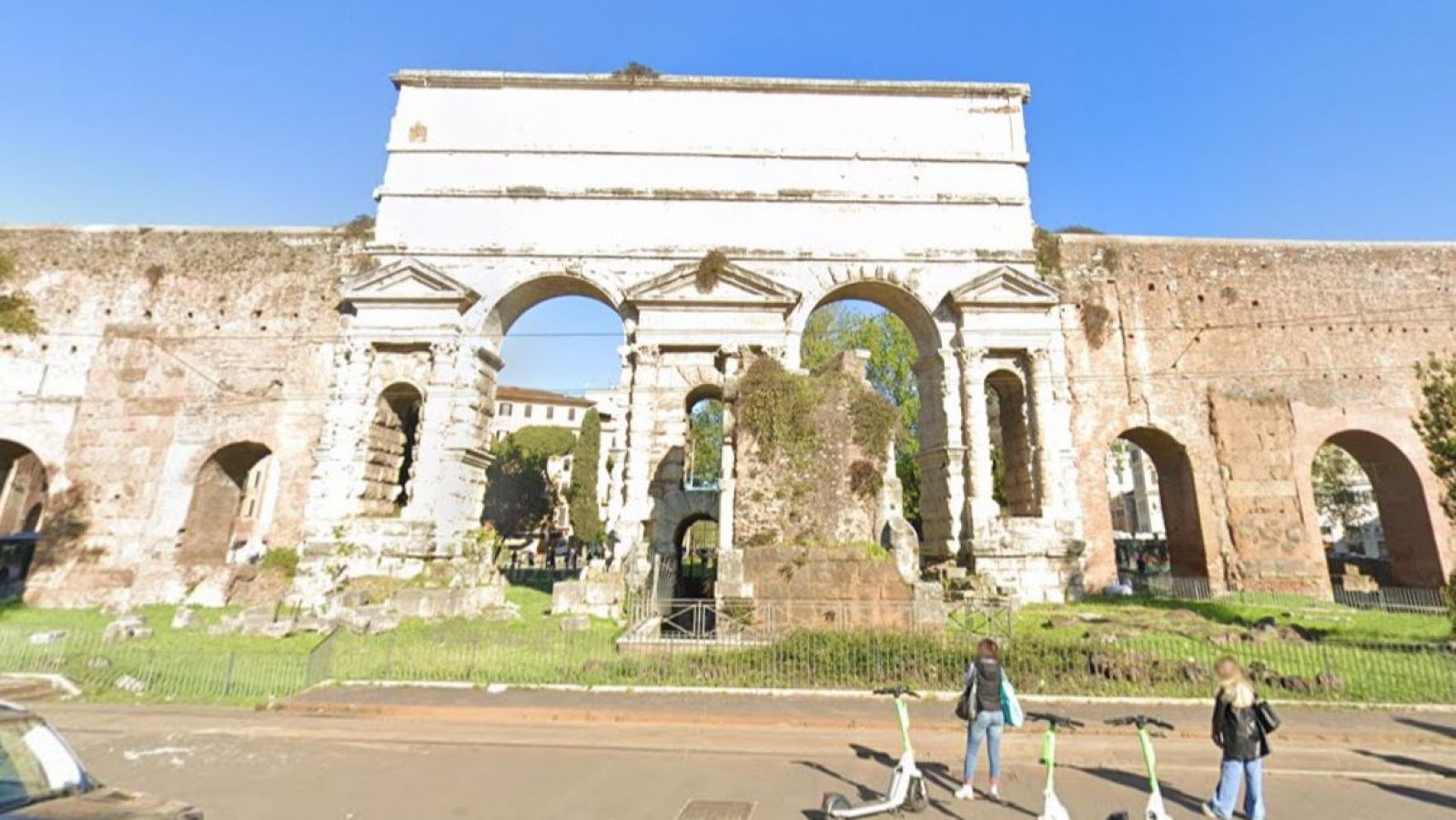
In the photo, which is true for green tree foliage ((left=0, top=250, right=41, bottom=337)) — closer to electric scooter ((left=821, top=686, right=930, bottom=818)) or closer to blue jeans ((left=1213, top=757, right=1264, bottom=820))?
electric scooter ((left=821, top=686, right=930, bottom=818))

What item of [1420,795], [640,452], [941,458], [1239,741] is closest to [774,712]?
[1239,741]

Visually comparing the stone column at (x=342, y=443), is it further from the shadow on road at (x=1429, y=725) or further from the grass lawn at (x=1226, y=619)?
the shadow on road at (x=1429, y=725)

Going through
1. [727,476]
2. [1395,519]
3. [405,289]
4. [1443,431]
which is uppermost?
[405,289]

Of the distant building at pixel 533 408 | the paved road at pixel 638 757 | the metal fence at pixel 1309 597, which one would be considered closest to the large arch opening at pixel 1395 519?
the metal fence at pixel 1309 597

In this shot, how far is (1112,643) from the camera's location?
9.88 metres

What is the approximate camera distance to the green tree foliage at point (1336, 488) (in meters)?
34.0

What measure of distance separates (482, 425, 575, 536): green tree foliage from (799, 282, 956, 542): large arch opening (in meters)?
21.2

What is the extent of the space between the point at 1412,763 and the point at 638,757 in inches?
301

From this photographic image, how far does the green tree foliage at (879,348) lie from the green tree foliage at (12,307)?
25.7 m

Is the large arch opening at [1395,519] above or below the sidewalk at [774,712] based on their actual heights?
above

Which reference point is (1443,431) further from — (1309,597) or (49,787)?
A: (49,787)

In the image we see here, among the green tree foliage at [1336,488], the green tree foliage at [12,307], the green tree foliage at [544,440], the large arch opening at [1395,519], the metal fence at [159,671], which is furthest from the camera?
the green tree foliage at [544,440]

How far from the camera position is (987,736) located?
5277 mm

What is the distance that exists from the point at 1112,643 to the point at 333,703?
433 inches
